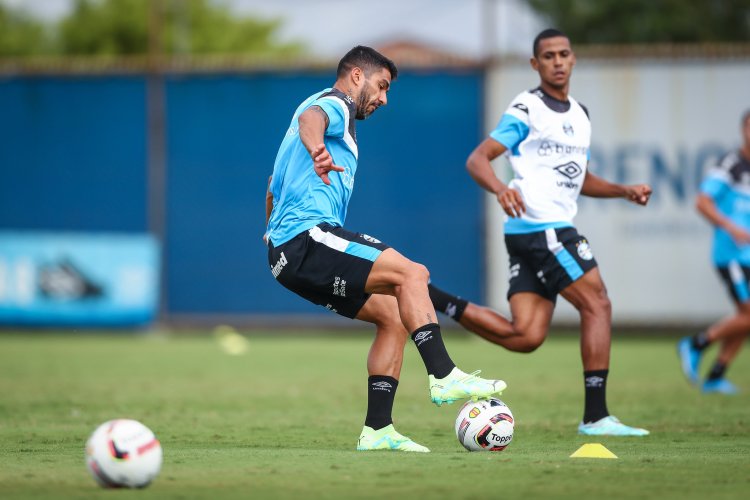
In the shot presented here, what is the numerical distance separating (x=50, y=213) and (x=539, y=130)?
14.0 meters

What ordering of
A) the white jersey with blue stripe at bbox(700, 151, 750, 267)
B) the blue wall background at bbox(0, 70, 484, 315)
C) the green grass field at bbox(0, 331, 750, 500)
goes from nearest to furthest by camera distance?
the green grass field at bbox(0, 331, 750, 500) → the white jersey with blue stripe at bbox(700, 151, 750, 267) → the blue wall background at bbox(0, 70, 484, 315)

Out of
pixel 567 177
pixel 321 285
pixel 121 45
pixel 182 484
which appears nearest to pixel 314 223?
pixel 321 285

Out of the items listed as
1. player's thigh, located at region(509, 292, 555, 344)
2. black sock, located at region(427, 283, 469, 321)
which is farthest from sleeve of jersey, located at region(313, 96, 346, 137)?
player's thigh, located at region(509, 292, 555, 344)

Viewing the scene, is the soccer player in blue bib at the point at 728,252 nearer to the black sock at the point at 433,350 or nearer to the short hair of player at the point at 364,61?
the black sock at the point at 433,350

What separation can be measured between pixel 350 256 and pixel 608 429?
8.01ft

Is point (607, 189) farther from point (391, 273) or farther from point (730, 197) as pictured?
point (730, 197)

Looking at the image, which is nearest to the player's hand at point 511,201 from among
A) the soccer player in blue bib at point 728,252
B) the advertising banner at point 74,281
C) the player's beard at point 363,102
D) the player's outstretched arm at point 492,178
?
the player's outstretched arm at point 492,178

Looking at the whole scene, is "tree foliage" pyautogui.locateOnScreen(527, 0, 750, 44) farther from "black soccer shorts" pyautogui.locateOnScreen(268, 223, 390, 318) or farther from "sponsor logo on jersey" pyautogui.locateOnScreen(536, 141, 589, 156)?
"black soccer shorts" pyautogui.locateOnScreen(268, 223, 390, 318)

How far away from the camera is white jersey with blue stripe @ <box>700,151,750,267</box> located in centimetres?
1309

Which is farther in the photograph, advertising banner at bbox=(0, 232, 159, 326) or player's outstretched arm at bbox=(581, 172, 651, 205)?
advertising banner at bbox=(0, 232, 159, 326)

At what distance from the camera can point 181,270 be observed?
21094 millimetres

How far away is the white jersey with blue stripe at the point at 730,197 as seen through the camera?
1309 centimetres

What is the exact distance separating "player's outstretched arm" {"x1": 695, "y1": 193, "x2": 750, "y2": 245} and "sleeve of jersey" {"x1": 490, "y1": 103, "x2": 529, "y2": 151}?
448 centimetres

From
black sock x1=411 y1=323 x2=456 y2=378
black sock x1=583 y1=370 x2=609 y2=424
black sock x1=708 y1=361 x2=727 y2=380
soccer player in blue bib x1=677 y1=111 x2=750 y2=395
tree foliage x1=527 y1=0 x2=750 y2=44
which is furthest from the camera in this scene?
tree foliage x1=527 y1=0 x2=750 y2=44
